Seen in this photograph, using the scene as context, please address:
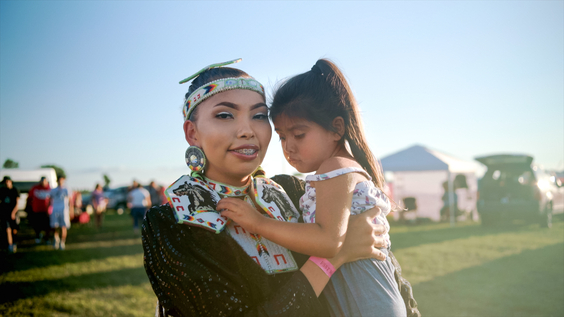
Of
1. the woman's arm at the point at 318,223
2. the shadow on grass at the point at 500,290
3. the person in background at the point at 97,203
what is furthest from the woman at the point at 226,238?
the person in background at the point at 97,203

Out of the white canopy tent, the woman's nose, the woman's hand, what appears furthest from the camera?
the white canopy tent

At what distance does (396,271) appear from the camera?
1806 millimetres

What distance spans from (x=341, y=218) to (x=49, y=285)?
22.2ft

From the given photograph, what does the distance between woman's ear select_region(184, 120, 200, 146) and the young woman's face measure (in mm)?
17

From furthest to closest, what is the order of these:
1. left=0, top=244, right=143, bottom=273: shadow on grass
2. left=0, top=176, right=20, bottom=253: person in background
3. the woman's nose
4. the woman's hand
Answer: left=0, top=176, right=20, bottom=253: person in background < left=0, top=244, right=143, bottom=273: shadow on grass < the woman's nose < the woman's hand

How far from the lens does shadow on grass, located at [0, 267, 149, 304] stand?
579 centimetres

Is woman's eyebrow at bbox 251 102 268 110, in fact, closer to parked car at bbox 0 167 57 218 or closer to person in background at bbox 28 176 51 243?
person in background at bbox 28 176 51 243

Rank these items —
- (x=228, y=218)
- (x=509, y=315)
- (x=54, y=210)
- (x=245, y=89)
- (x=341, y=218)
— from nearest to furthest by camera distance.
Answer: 1. (x=341, y=218)
2. (x=228, y=218)
3. (x=245, y=89)
4. (x=509, y=315)
5. (x=54, y=210)

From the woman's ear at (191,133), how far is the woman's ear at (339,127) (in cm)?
69

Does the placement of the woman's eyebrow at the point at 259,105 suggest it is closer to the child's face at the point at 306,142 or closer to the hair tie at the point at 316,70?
the child's face at the point at 306,142

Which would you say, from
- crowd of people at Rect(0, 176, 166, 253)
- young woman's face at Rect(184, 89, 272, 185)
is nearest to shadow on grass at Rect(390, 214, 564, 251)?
young woman's face at Rect(184, 89, 272, 185)

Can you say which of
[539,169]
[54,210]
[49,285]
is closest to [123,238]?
[54,210]

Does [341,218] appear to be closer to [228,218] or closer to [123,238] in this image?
[228,218]

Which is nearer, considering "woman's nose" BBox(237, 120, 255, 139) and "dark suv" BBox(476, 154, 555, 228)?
"woman's nose" BBox(237, 120, 255, 139)
